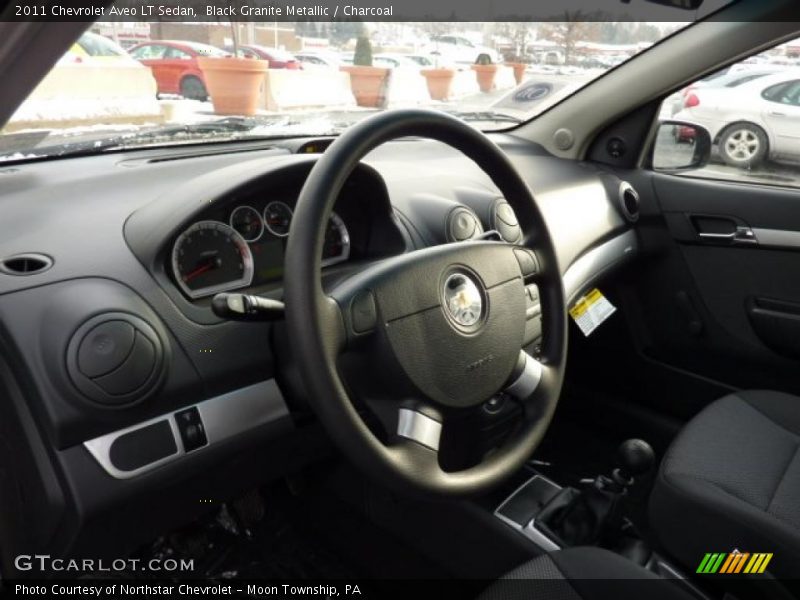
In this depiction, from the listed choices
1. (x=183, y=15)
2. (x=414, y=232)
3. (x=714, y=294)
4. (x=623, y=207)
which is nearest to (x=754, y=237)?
(x=714, y=294)

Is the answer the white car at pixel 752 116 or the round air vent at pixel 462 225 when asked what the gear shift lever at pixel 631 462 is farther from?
the white car at pixel 752 116

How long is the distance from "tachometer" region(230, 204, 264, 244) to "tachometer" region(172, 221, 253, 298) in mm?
26

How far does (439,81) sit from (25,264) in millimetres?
1405

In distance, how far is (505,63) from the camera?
2.54 m

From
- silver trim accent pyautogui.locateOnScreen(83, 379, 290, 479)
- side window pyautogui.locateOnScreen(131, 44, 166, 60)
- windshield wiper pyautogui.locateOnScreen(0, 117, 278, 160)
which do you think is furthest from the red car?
silver trim accent pyautogui.locateOnScreen(83, 379, 290, 479)

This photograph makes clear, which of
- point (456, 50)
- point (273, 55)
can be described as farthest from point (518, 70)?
point (273, 55)

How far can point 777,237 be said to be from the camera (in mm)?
2436

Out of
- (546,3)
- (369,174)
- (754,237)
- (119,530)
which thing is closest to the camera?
(119,530)

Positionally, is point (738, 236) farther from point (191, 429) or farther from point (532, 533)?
point (191, 429)

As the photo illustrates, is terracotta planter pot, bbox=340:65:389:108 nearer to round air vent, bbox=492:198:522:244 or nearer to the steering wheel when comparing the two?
round air vent, bbox=492:198:522:244

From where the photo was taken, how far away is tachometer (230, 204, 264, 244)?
5.14 feet

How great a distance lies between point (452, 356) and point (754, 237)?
5.33ft

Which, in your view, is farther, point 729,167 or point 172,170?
point 729,167

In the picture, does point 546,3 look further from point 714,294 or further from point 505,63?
point 714,294
